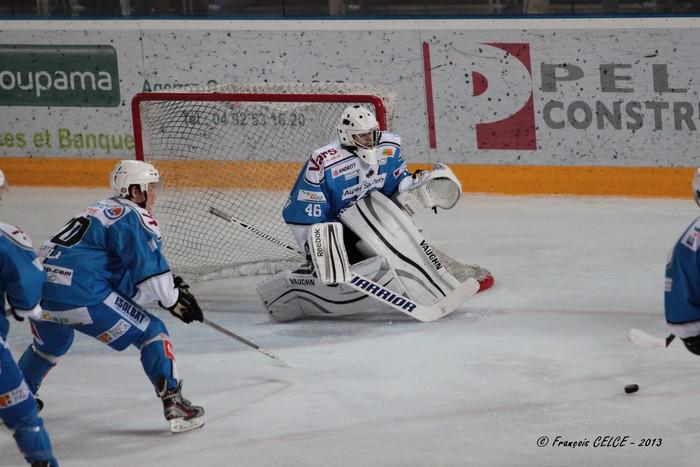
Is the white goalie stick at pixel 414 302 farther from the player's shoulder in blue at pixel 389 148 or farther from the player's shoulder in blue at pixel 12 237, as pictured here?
the player's shoulder in blue at pixel 12 237

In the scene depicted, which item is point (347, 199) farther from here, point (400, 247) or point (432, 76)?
point (432, 76)

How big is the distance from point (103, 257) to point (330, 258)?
131 centimetres

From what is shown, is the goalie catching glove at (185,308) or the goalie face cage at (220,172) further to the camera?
the goalie face cage at (220,172)

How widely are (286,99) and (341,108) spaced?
0.42 metres

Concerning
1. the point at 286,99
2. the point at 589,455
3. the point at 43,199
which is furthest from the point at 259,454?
the point at 43,199

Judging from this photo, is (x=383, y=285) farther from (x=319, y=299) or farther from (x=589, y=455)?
(x=589, y=455)

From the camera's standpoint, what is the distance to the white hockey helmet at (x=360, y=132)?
5.50 meters

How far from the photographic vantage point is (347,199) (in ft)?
18.6

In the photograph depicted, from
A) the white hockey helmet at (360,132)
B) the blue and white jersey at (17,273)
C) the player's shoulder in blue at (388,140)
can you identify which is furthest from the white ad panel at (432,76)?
the blue and white jersey at (17,273)

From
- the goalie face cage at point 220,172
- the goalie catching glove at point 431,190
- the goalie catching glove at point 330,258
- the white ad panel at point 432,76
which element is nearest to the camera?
the goalie catching glove at point 330,258

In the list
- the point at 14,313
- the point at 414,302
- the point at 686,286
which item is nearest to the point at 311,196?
the point at 414,302

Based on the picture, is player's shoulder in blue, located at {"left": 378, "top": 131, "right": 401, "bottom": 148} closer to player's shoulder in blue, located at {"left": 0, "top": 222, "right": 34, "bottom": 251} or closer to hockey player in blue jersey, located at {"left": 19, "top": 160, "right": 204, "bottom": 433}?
hockey player in blue jersey, located at {"left": 19, "top": 160, "right": 204, "bottom": 433}

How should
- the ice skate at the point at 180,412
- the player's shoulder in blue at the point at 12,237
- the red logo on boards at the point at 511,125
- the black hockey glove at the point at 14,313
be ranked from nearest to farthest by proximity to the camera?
the player's shoulder in blue at the point at 12,237 → the black hockey glove at the point at 14,313 → the ice skate at the point at 180,412 → the red logo on boards at the point at 511,125

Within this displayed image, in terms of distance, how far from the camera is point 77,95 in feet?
28.1
